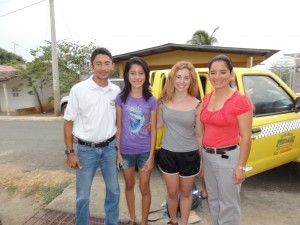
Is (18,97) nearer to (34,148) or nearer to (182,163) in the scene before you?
(34,148)

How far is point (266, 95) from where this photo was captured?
11.4 ft

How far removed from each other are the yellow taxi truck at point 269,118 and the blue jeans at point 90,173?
1107 mm

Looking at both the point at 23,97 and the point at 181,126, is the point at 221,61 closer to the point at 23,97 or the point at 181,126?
the point at 181,126

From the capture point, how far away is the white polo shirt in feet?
8.11

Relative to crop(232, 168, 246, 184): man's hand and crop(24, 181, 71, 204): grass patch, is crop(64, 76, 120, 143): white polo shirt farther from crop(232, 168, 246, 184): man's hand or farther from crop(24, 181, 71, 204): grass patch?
crop(24, 181, 71, 204): grass patch

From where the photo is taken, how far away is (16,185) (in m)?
4.38

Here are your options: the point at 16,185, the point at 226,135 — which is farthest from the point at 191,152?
the point at 16,185

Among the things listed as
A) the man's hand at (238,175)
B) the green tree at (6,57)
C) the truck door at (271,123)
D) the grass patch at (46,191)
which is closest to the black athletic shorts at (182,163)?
the man's hand at (238,175)

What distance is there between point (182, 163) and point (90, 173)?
2.95 feet

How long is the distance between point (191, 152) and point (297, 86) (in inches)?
423

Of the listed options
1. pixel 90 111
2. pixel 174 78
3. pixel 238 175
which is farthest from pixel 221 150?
pixel 90 111

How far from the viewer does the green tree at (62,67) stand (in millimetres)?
15664

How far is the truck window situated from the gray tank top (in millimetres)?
1207

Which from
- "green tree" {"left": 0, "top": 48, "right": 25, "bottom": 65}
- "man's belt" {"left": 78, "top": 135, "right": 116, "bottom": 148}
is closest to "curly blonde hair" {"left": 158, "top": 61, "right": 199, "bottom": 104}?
"man's belt" {"left": 78, "top": 135, "right": 116, "bottom": 148}
